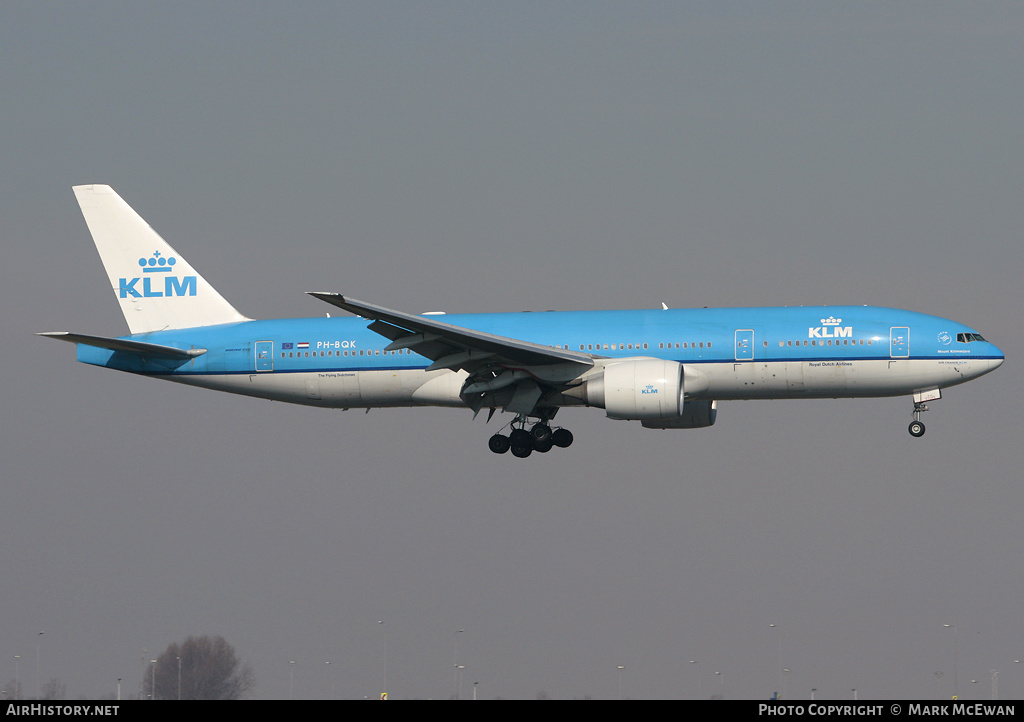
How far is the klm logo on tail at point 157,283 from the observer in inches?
2096

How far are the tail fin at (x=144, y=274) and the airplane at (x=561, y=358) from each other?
0.43 m

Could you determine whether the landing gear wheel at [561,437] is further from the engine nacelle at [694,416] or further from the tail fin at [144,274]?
the tail fin at [144,274]

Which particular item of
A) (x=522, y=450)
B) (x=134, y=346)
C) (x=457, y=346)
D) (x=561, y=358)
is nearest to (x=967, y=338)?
(x=561, y=358)

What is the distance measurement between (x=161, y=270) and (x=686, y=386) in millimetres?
20857

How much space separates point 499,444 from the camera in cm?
4909

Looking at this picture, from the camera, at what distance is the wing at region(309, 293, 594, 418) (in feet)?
145

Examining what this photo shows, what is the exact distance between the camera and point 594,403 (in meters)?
45.4

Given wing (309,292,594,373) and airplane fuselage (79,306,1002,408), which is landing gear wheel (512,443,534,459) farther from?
wing (309,292,594,373)

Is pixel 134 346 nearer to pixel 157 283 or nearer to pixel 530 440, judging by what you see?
pixel 157 283
